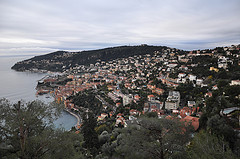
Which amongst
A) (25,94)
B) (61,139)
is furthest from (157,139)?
(25,94)

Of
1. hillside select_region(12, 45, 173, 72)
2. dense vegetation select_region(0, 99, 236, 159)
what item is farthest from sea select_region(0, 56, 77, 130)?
hillside select_region(12, 45, 173, 72)

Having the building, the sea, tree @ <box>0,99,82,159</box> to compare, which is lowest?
the sea

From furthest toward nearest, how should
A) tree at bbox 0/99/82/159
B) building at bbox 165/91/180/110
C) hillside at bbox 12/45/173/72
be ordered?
hillside at bbox 12/45/173/72 < building at bbox 165/91/180/110 < tree at bbox 0/99/82/159

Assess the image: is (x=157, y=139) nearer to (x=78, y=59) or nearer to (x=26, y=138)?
(x=26, y=138)

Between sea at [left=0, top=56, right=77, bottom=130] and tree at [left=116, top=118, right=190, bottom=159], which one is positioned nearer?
tree at [left=116, top=118, right=190, bottom=159]

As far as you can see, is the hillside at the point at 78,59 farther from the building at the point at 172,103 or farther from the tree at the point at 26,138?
the tree at the point at 26,138

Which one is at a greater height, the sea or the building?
the building

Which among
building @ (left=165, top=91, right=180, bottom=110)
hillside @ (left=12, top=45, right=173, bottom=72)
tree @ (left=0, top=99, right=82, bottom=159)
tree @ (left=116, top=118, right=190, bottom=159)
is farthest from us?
hillside @ (left=12, top=45, right=173, bottom=72)

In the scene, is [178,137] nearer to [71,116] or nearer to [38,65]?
[71,116]

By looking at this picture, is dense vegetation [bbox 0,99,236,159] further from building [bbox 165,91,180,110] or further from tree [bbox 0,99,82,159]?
building [bbox 165,91,180,110]
